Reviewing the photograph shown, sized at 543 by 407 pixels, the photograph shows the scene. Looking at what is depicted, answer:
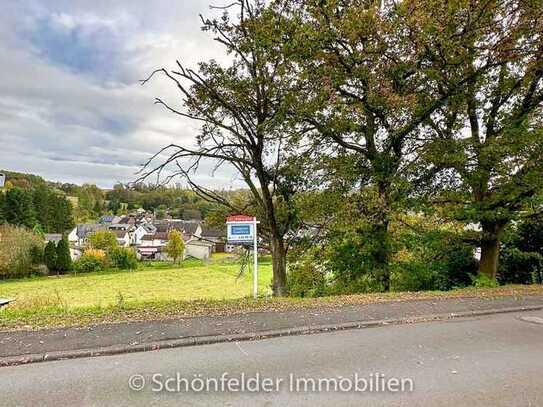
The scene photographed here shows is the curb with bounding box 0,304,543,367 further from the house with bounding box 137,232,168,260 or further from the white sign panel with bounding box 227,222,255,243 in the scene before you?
the house with bounding box 137,232,168,260

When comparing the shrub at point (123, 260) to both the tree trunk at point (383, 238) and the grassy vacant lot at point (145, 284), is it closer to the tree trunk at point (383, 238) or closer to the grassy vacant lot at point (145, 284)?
the grassy vacant lot at point (145, 284)

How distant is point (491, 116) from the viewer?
34.1 feet

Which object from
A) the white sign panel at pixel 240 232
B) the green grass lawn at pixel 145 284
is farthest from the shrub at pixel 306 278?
the green grass lawn at pixel 145 284

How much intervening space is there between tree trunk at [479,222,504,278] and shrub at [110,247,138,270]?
157 ft

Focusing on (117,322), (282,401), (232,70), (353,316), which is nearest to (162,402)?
(282,401)

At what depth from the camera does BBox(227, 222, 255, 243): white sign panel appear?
8.65 meters

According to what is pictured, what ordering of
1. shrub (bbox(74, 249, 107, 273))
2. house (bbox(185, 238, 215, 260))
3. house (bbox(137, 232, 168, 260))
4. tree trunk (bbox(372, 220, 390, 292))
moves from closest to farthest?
1. tree trunk (bbox(372, 220, 390, 292))
2. shrub (bbox(74, 249, 107, 273))
3. house (bbox(185, 238, 215, 260))
4. house (bbox(137, 232, 168, 260))

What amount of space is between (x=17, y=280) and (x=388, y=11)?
150 feet

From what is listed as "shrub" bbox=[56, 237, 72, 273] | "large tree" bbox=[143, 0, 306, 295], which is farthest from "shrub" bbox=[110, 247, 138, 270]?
"large tree" bbox=[143, 0, 306, 295]

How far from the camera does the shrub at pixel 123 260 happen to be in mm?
50812

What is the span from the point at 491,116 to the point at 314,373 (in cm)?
963

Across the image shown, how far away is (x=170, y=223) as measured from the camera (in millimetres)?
79438

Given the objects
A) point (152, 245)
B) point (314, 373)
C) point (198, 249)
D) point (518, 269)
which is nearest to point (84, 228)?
point (152, 245)

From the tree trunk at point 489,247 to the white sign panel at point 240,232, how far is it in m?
7.11
